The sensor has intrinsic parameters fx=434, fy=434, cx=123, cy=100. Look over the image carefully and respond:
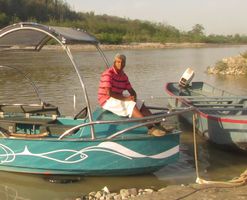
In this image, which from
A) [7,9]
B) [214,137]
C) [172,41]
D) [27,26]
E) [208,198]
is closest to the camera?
[208,198]

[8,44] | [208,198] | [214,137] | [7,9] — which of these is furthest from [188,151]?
[7,9]

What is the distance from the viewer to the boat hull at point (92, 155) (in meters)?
7.59

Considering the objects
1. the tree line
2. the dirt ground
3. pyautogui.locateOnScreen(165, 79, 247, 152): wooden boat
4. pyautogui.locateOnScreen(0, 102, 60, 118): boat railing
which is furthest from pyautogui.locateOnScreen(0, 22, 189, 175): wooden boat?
the tree line

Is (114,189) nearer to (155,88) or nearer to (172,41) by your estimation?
(155,88)

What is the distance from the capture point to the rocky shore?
627 centimetres

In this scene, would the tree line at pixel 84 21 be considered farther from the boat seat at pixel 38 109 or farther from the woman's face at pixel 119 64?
the woman's face at pixel 119 64

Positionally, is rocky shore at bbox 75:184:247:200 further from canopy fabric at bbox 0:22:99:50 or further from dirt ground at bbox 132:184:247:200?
canopy fabric at bbox 0:22:99:50

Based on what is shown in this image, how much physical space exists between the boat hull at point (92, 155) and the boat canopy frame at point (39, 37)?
1.32 feet

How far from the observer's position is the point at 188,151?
1012cm

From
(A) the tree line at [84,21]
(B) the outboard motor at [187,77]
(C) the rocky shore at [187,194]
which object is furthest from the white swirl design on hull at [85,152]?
(A) the tree line at [84,21]

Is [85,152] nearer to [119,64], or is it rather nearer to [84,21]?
[119,64]

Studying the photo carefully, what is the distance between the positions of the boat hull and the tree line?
213 ft

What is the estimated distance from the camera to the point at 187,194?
642cm

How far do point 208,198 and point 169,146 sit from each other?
1.79m
